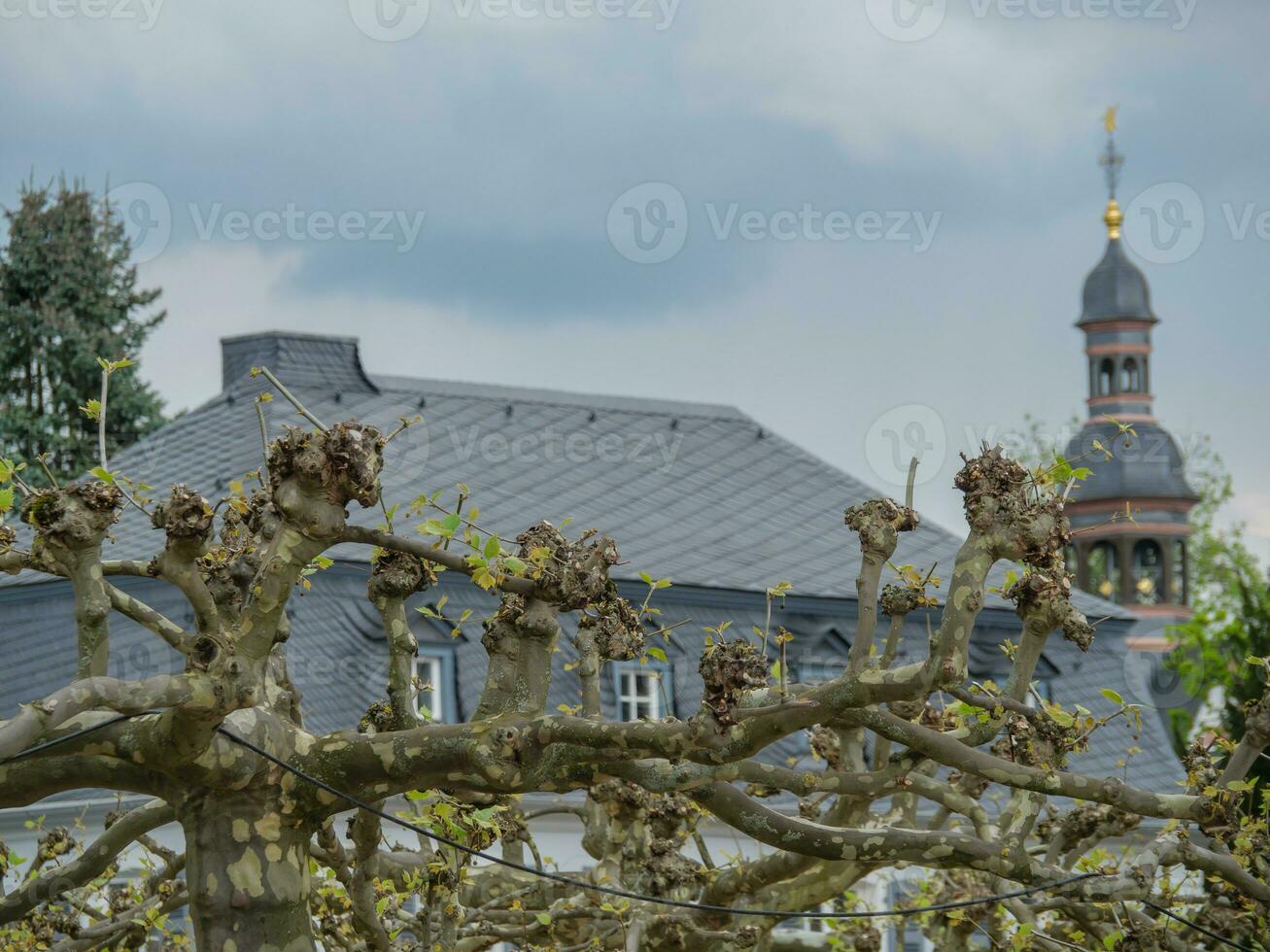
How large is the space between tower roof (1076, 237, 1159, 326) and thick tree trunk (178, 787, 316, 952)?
6200cm

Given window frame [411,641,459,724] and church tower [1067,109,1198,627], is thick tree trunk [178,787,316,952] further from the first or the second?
church tower [1067,109,1198,627]

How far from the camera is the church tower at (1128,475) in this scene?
6544 centimetres

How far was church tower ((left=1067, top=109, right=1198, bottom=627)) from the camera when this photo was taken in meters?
65.4

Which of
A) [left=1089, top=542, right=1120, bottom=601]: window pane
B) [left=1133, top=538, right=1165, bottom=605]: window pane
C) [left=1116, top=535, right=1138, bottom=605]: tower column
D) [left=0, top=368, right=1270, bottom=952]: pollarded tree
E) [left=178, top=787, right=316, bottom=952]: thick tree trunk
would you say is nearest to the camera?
[left=0, top=368, right=1270, bottom=952]: pollarded tree

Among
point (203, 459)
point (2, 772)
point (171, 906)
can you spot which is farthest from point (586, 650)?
point (203, 459)

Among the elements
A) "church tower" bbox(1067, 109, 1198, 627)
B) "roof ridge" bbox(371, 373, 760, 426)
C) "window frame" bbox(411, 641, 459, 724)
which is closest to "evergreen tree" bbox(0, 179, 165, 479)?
"roof ridge" bbox(371, 373, 760, 426)

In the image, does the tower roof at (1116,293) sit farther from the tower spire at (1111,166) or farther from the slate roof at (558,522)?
the slate roof at (558,522)

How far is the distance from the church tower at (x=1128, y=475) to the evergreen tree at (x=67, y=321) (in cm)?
2787

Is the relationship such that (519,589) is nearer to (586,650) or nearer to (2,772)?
(586,650)

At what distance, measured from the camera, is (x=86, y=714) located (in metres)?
9.40

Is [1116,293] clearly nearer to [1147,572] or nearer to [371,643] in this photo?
[1147,572]

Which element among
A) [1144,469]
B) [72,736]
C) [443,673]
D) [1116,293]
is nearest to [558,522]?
[443,673]

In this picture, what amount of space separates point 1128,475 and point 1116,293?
5732mm

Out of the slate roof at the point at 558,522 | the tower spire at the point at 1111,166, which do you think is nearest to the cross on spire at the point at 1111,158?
the tower spire at the point at 1111,166
